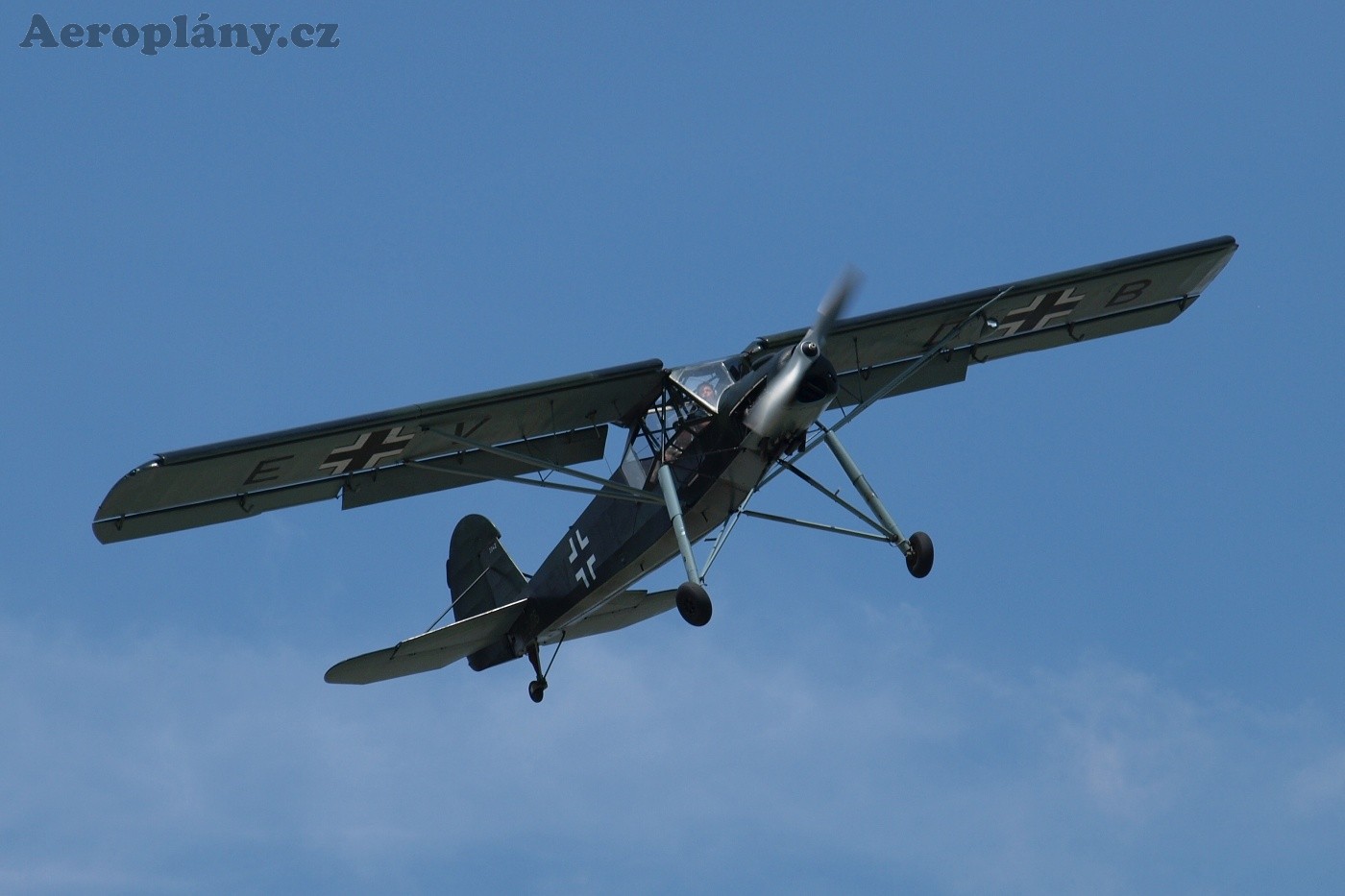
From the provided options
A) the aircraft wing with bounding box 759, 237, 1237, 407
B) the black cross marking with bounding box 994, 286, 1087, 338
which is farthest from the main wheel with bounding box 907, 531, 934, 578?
the black cross marking with bounding box 994, 286, 1087, 338

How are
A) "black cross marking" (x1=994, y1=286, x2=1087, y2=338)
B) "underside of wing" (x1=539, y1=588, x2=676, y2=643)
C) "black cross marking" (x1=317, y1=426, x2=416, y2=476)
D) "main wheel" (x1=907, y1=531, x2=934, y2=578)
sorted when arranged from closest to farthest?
1. "black cross marking" (x1=317, y1=426, x2=416, y2=476)
2. "main wheel" (x1=907, y1=531, x2=934, y2=578)
3. "underside of wing" (x1=539, y1=588, x2=676, y2=643)
4. "black cross marking" (x1=994, y1=286, x2=1087, y2=338)

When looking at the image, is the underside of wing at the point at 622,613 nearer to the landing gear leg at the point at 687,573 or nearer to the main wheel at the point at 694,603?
the landing gear leg at the point at 687,573

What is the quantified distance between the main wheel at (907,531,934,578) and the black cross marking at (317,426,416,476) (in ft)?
17.7

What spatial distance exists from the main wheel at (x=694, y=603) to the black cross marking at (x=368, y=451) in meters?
3.58

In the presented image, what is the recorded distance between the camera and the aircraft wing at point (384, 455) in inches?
870

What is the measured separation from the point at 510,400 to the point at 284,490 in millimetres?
2637

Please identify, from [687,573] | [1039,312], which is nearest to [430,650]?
[687,573]

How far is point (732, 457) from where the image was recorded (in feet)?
71.8

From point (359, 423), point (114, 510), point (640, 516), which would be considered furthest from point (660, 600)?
point (114, 510)

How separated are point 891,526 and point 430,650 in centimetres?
540

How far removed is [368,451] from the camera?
22828mm

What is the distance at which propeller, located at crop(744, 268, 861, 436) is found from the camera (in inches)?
835

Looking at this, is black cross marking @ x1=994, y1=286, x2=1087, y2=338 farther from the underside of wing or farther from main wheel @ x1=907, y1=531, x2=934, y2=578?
the underside of wing

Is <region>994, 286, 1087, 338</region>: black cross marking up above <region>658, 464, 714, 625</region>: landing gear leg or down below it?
above
